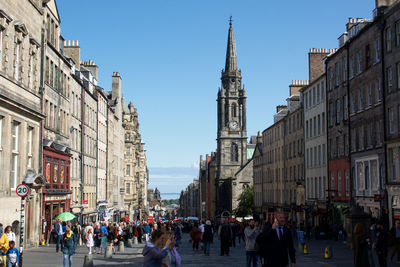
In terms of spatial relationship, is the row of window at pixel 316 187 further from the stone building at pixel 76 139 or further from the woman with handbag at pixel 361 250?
the woman with handbag at pixel 361 250

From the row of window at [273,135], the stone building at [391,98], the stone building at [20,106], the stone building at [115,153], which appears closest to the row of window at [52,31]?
the stone building at [20,106]

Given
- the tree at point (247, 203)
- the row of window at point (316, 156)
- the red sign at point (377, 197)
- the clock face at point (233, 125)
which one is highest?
the clock face at point (233, 125)

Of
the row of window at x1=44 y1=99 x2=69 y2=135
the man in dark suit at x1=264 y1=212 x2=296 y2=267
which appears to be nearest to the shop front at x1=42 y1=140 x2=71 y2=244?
the row of window at x1=44 y1=99 x2=69 y2=135

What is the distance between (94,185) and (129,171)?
1254 inches

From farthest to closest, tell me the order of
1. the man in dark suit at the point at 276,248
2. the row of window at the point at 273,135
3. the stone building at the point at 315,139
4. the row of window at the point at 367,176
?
the row of window at the point at 273,135 → the stone building at the point at 315,139 → the row of window at the point at 367,176 → the man in dark suit at the point at 276,248

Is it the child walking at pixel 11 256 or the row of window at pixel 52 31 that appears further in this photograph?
the row of window at pixel 52 31

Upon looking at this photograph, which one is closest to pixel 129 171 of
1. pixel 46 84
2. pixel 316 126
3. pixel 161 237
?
pixel 316 126

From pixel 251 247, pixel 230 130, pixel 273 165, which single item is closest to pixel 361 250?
pixel 251 247

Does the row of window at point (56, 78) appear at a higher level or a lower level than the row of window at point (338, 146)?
higher

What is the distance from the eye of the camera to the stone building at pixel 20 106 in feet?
85.0

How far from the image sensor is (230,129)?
413 feet

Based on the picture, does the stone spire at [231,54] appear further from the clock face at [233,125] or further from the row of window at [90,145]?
the row of window at [90,145]

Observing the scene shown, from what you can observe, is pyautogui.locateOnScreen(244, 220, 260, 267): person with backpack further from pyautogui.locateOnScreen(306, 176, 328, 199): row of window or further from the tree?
the tree

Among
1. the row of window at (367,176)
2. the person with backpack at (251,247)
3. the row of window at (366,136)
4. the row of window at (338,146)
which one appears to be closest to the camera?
the person with backpack at (251,247)
